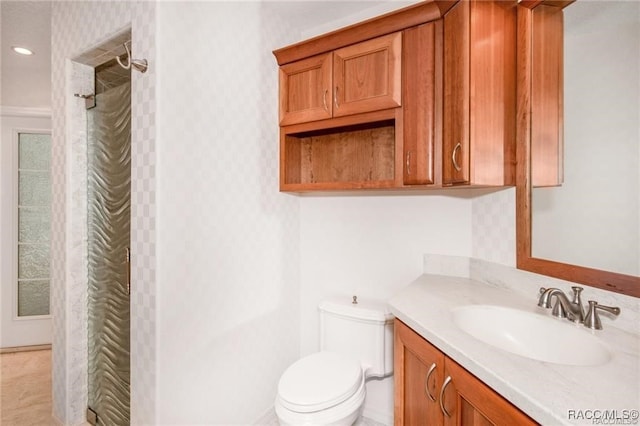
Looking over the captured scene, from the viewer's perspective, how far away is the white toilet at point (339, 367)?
4.37ft

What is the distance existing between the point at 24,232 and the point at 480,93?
13.7 ft

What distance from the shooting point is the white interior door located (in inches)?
121

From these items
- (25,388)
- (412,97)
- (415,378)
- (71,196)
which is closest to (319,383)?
(415,378)

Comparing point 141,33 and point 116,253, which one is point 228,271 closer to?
point 116,253

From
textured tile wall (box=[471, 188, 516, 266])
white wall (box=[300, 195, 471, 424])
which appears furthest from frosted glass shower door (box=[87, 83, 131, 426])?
textured tile wall (box=[471, 188, 516, 266])

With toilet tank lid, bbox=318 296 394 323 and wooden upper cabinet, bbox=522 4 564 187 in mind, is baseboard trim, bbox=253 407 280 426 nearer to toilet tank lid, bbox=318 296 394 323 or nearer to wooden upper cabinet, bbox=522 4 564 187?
toilet tank lid, bbox=318 296 394 323

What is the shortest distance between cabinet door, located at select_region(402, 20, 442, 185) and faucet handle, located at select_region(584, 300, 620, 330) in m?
0.72

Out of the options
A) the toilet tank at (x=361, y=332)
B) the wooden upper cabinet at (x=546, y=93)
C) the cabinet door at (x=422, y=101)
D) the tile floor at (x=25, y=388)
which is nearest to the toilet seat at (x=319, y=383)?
the toilet tank at (x=361, y=332)

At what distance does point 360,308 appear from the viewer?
177 cm

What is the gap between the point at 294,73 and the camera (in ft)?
6.11

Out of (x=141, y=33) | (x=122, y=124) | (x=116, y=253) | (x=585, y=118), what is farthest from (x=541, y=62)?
(x=116, y=253)

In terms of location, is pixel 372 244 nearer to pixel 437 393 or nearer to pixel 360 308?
pixel 360 308

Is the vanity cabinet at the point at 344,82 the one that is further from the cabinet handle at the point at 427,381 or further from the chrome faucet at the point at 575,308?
the cabinet handle at the point at 427,381

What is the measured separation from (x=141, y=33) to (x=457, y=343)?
1729 mm
